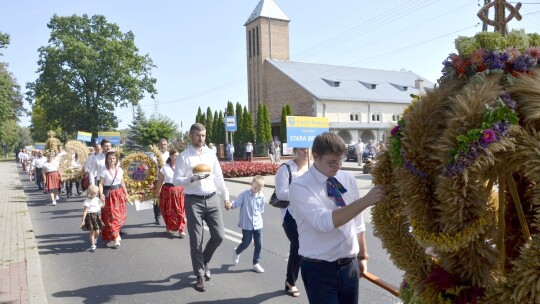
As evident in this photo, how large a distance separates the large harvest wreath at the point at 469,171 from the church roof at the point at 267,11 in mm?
58161

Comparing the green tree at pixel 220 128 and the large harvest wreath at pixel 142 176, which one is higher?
the green tree at pixel 220 128

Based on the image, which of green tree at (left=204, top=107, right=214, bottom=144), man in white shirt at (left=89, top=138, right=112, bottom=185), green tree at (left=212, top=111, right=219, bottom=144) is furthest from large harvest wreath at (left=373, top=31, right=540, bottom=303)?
green tree at (left=204, top=107, right=214, bottom=144)

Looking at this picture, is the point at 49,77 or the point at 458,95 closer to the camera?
the point at 458,95

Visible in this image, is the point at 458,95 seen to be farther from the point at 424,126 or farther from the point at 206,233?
the point at 206,233

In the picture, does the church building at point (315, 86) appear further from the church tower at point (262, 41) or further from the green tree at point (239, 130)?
the green tree at point (239, 130)

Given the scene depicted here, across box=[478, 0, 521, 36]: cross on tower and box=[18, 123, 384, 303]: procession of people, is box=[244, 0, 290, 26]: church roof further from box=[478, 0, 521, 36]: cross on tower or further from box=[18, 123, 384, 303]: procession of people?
box=[478, 0, 521, 36]: cross on tower

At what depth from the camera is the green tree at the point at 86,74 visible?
44.0 m

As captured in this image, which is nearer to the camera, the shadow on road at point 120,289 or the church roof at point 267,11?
the shadow on road at point 120,289

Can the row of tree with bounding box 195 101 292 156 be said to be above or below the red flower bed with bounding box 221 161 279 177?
above

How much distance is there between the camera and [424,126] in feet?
7.08

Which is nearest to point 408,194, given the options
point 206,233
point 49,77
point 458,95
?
point 458,95

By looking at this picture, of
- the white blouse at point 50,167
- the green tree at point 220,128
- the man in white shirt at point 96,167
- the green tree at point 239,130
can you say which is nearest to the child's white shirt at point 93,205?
the man in white shirt at point 96,167

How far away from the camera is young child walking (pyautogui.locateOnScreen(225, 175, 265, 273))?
6.75 metres

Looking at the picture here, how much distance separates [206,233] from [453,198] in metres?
7.76
